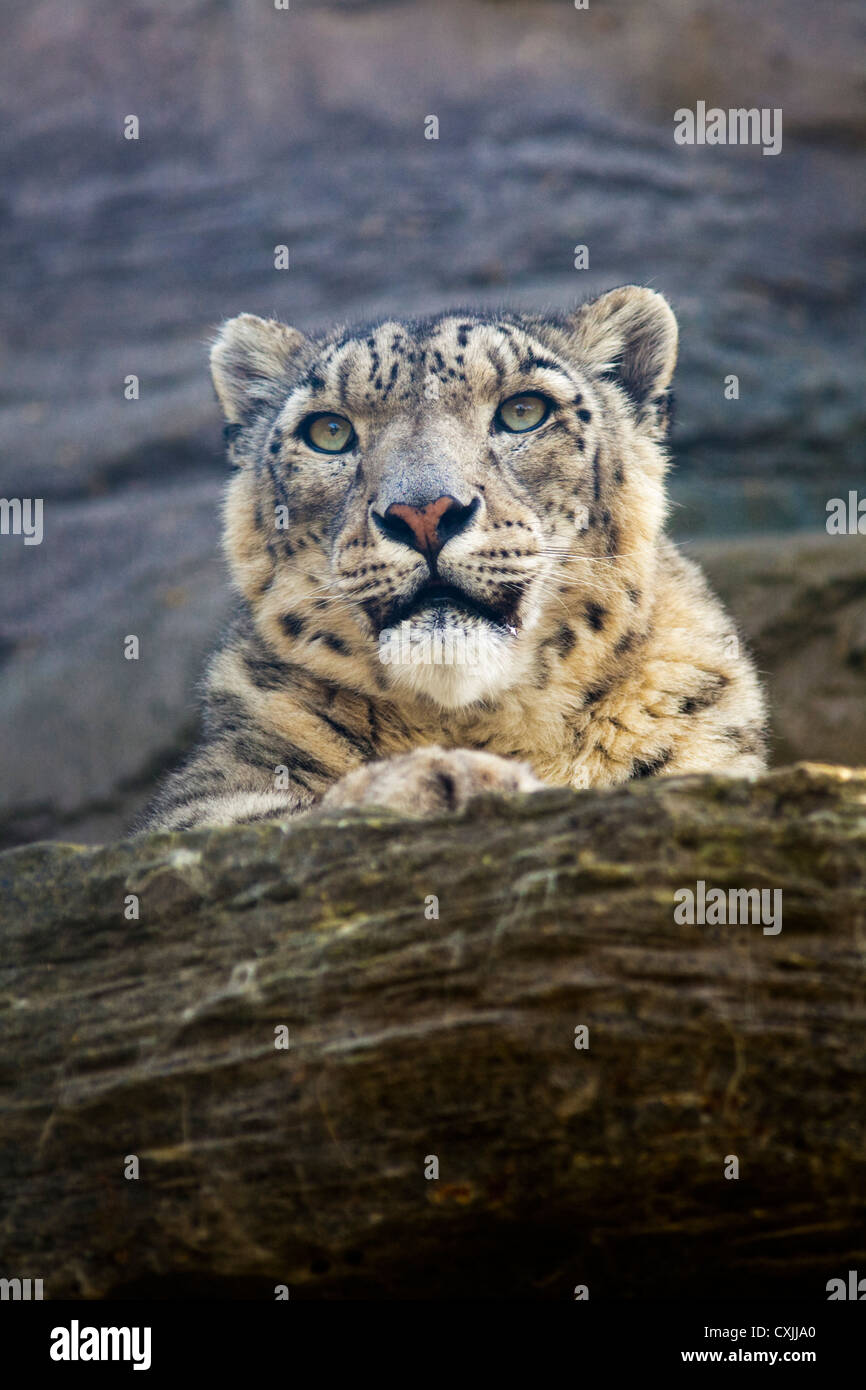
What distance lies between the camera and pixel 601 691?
4000mm

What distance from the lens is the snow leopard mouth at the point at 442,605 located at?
3.64 m

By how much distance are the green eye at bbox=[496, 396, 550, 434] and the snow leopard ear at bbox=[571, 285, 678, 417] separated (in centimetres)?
44

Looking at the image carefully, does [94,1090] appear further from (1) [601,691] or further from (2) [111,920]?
(1) [601,691]

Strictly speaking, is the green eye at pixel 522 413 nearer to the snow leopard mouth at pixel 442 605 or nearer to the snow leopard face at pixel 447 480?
the snow leopard face at pixel 447 480

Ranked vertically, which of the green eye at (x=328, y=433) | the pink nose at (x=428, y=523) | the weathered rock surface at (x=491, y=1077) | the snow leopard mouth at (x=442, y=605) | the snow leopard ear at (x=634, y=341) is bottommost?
the weathered rock surface at (x=491, y=1077)

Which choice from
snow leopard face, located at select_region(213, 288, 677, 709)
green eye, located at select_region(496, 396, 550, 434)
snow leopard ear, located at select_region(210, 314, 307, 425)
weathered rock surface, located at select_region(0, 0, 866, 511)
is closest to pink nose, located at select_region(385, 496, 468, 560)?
snow leopard face, located at select_region(213, 288, 677, 709)

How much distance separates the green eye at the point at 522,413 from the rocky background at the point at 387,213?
14.8 feet

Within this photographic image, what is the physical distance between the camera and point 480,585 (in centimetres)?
365

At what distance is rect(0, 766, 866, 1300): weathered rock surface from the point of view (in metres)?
2.38

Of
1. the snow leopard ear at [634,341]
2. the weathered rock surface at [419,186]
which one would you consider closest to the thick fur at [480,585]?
the snow leopard ear at [634,341]

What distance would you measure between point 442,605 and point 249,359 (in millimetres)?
1648

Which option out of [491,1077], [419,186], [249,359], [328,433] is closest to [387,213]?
[419,186]

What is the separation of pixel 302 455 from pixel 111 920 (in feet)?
6.29

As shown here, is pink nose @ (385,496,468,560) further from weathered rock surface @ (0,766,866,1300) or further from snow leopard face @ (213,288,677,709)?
weathered rock surface @ (0,766,866,1300)
